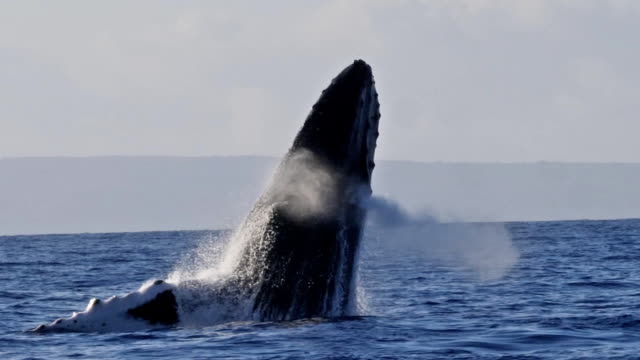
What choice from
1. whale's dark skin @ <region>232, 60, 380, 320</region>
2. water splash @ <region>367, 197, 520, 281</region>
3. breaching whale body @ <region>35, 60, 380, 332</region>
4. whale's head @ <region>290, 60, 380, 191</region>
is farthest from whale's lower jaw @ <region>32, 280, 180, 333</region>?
water splash @ <region>367, 197, 520, 281</region>

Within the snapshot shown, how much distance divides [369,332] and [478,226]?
6.69 feet

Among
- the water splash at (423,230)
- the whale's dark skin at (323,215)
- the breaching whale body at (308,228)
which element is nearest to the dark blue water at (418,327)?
the water splash at (423,230)

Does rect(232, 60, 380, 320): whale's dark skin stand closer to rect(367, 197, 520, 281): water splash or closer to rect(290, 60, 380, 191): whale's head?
rect(290, 60, 380, 191): whale's head

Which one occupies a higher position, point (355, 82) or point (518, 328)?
point (355, 82)

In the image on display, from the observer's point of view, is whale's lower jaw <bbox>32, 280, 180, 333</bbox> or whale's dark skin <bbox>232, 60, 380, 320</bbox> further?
whale's dark skin <bbox>232, 60, 380, 320</bbox>

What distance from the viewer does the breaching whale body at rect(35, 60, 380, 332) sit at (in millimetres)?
14195

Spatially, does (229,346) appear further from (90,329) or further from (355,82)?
(355,82)

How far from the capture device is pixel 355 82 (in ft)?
46.5

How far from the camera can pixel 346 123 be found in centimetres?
1416

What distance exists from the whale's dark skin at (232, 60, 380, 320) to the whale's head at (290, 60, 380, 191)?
0.01 m

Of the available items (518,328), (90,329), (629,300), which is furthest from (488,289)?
(90,329)

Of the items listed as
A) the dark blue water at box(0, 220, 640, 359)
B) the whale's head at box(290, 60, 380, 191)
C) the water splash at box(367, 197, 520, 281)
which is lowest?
the dark blue water at box(0, 220, 640, 359)

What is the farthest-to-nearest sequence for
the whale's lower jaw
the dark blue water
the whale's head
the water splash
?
the water splash < the whale's head < the whale's lower jaw < the dark blue water

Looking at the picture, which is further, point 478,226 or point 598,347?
point 478,226
